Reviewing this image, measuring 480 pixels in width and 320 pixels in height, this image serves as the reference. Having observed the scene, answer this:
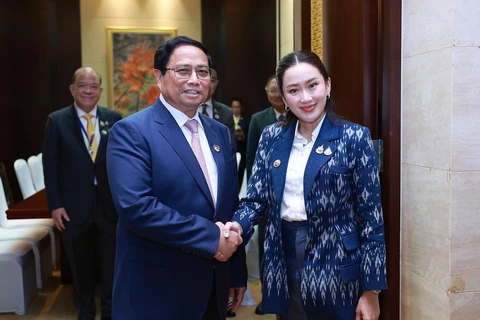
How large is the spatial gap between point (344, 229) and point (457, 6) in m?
0.81

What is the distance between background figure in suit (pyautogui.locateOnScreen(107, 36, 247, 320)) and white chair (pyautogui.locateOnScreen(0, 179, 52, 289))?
2737 millimetres

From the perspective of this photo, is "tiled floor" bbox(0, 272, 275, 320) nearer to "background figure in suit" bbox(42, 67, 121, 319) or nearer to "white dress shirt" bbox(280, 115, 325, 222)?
"background figure in suit" bbox(42, 67, 121, 319)

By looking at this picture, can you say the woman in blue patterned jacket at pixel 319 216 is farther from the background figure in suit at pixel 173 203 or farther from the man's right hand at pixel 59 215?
the man's right hand at pixel 59 215

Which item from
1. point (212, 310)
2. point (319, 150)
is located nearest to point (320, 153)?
point (319, 150)

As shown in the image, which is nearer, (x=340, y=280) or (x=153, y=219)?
(x=153, y=219)

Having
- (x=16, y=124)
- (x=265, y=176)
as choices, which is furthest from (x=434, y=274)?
(x=16, y=124)

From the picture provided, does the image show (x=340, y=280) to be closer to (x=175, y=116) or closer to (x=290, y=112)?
(x=290, y=112)

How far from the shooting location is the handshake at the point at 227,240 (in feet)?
5.71

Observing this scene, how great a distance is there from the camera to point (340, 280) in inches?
70.5

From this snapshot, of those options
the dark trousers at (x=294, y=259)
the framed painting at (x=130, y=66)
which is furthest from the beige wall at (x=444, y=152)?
the framed painting at (x=130, y=66)

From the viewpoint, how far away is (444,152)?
180cm

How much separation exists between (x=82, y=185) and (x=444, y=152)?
2.49m

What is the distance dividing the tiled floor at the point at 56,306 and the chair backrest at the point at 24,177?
974 mm

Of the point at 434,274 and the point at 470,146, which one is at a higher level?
the point at 470,146
